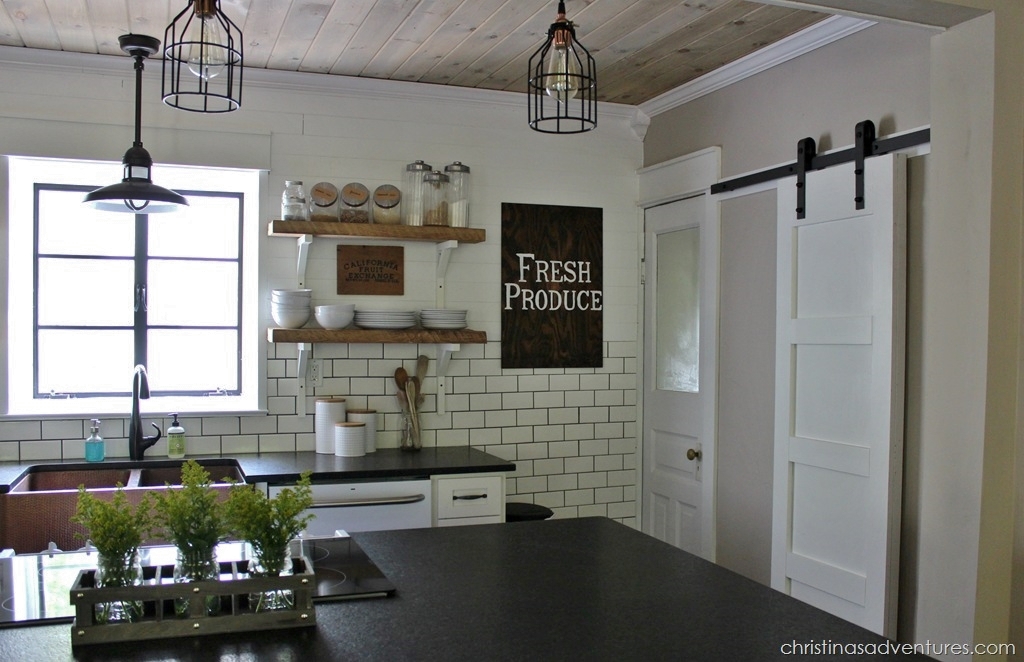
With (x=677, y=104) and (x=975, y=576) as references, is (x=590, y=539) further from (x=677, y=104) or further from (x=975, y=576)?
(x=677, y=104)

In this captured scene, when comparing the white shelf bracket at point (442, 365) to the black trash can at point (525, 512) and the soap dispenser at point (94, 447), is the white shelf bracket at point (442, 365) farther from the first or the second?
the soap dispenser at point (94, 447)

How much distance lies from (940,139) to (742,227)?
1306 millimetres

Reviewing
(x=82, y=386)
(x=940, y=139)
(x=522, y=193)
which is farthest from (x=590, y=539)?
(x=82, y=386)

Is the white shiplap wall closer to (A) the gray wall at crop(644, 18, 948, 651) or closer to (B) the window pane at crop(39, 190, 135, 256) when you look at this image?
(B) the window pane at crop(39, 190, 135, 256)

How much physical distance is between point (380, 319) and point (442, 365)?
401 mm

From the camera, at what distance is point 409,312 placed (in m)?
4.45

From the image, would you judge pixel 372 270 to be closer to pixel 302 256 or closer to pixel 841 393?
pixel 302 256

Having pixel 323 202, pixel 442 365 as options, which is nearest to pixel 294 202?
pixel 323 202

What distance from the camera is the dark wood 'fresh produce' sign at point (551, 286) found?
4.65 m

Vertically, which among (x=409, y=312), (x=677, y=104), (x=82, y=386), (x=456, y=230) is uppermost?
(x=677, y=104)

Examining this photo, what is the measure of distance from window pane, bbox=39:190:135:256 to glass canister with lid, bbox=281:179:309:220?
29.1 inches

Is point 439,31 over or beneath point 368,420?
over

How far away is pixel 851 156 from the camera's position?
3389 millimetres

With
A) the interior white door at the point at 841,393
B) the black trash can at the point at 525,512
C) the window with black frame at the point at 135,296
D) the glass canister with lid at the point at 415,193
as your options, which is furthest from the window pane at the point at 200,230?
the interior white door at the point at 841,393
